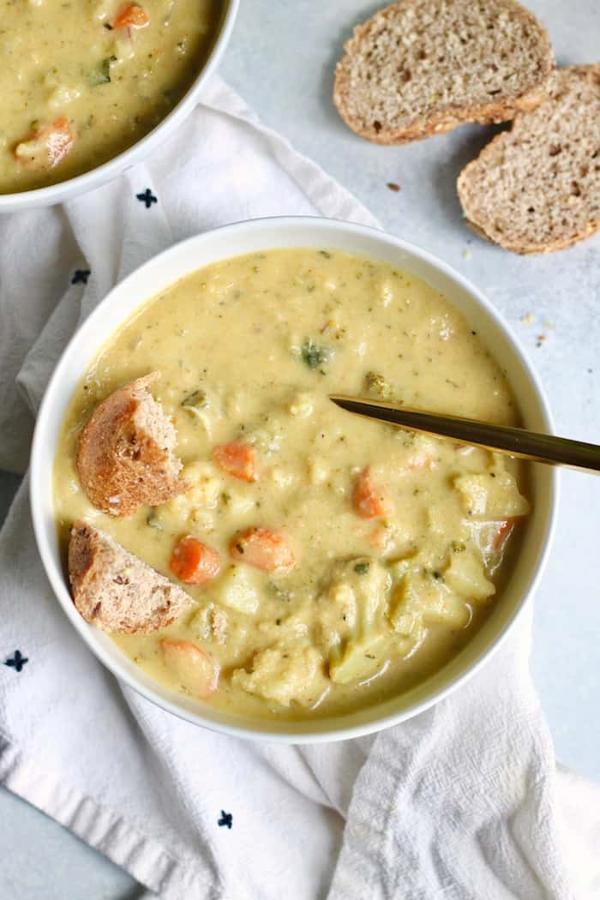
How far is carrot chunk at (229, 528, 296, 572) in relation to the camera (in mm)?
2953

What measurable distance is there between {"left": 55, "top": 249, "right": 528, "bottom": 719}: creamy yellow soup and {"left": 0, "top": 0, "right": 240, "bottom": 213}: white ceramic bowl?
1.46ft

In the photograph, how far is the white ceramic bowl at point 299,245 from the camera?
2.97 m

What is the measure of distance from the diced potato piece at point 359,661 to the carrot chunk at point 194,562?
1.36ft

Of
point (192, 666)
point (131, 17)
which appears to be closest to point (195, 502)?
point (192, 666)

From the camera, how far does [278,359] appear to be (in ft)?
9.98

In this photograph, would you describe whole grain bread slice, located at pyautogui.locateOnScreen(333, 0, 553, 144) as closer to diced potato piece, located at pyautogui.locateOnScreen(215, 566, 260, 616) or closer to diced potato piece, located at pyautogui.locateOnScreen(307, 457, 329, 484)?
diced potato piece, located at pyautogui.locateOnScreen(307, 457, 329, 484)

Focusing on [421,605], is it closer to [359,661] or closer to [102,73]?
[359,661]

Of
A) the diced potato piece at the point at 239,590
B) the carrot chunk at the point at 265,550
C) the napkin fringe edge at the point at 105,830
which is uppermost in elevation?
the carrot chunk at the point at 265,550

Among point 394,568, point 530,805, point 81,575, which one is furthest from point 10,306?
point 530,805

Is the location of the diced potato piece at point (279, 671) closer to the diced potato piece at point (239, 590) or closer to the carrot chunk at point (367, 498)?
the diced potato piece at point (239, 590)

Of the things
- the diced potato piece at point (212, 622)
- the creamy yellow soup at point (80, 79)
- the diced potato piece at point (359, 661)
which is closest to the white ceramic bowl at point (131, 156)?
the creamy yellow soup at point (80, 79)

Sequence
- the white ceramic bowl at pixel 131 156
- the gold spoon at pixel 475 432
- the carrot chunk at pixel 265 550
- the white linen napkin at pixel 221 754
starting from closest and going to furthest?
1. the gold spoon at pixel 475 432
2. the carrot chunk at pixel 265 550
3. the white ceramic bowl at pixel 131 156
4. the white linen napkin at pixel 221 754

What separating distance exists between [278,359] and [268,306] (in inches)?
6.2

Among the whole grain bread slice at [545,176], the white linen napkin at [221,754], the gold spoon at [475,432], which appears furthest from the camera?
the whole grain bread slice at [545,176]
